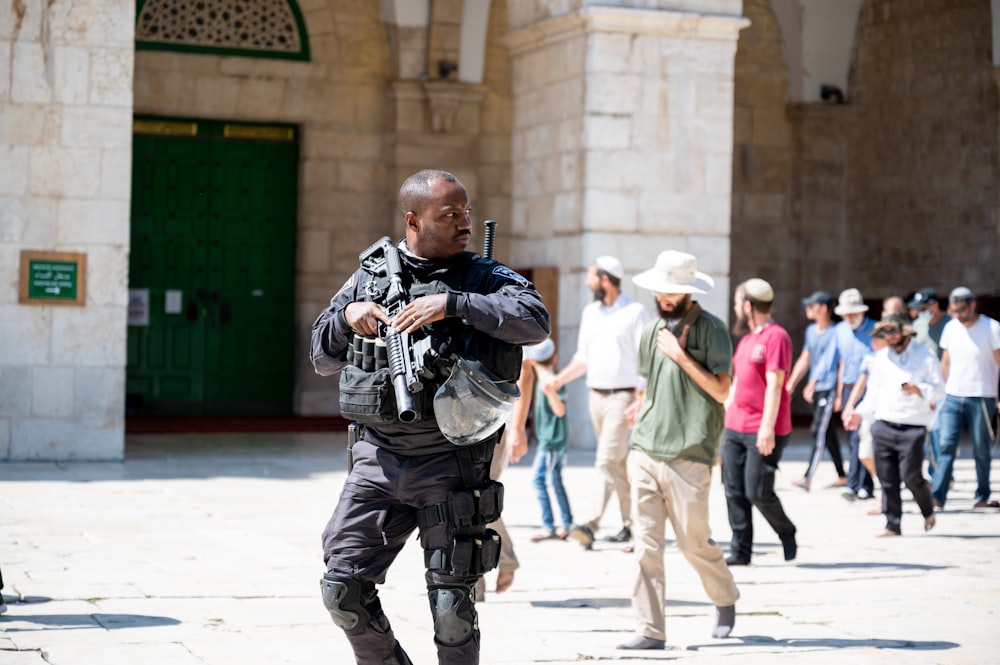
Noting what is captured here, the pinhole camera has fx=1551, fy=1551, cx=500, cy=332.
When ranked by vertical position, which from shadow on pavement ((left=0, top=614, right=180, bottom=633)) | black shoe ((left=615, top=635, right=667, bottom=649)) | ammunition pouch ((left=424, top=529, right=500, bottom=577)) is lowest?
shadow on pavement ((left=0, top=614, right=180, bottom=633))

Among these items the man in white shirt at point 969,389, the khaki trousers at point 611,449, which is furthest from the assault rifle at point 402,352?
the man in white shirt at point 969,389

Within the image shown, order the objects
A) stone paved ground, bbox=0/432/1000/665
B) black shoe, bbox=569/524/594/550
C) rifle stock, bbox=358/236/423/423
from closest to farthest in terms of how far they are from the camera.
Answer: rifle stock, bbox=358/236/423/423 → stone paved ground, bbox=0/432/1000/665 → black shoe, bbox=569/524/594/550

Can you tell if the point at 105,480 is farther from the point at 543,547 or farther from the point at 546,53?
the point at 546,53

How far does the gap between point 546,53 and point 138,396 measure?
6.66m

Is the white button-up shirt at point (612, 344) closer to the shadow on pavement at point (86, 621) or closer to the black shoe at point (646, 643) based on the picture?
the black shoe at point (646, 643)

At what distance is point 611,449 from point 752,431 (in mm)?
913

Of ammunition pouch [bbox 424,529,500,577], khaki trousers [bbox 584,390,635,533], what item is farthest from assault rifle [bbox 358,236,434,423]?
khaki trousers [bbox 584,390,635,533]

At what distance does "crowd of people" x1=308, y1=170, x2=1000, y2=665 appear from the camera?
477 cm

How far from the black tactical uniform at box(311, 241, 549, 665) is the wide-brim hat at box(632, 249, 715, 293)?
7.63 ft

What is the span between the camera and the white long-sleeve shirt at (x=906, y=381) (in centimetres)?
1039

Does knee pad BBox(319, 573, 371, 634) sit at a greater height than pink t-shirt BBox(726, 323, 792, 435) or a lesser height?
lesser

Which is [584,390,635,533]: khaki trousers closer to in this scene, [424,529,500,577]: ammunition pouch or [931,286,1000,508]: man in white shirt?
[931,286,1000,508]: man in white shirt

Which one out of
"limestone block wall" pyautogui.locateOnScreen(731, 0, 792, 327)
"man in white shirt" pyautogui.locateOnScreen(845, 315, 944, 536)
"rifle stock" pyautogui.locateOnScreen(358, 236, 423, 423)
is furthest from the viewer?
"limestone block wall" pyautogui.locateOnScreen(731, 0, 792, 327)

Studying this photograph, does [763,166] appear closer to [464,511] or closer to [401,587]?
[401,587]
